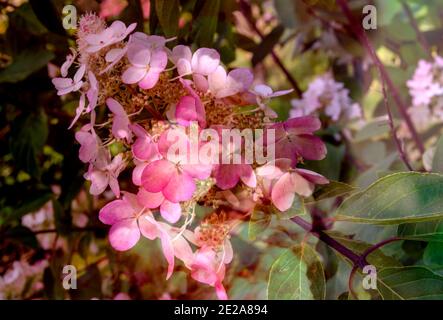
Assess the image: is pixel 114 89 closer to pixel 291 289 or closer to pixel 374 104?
pixel 291 289

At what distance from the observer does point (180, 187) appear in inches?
16.5

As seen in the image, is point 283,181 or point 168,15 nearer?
point 283,181

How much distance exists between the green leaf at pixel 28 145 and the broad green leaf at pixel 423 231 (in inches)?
16.6

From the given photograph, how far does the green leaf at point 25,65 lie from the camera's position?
68 centimetres

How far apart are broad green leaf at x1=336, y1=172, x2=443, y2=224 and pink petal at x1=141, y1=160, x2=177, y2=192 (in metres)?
0.15

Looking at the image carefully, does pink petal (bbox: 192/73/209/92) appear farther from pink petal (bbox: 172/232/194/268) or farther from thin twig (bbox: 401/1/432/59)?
thin twig (bbox: 401/1/432/59)

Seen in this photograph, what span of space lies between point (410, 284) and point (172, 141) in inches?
9.1

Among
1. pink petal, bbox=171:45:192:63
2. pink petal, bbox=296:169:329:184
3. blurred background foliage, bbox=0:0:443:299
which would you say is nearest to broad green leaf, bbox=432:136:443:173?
blurred background foliage, bbox=0:0:443:299

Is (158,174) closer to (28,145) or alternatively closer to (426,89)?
(28,145)

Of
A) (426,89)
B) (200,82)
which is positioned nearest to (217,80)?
(200,82)

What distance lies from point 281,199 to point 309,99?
1.76ft

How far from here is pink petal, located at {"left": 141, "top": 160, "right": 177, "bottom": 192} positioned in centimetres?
42

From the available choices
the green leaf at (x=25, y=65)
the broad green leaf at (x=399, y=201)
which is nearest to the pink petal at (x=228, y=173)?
the broad green leaf at (x=399, y=201)

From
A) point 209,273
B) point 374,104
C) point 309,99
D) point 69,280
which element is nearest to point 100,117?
point 209,273
